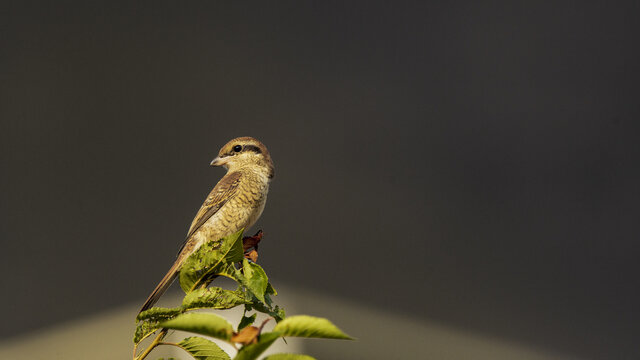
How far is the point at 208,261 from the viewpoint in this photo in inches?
29.6

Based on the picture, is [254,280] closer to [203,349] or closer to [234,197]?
[203,349]

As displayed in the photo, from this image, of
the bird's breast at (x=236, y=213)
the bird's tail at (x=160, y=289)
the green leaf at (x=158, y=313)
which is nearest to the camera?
the green leaf at (x=158, y=313)

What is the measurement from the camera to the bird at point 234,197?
109 cm

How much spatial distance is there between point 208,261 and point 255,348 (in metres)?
0.24

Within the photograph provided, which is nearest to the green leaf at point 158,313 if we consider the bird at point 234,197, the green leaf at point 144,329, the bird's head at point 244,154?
the green leaf at point 144,329

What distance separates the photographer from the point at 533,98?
2.40 m

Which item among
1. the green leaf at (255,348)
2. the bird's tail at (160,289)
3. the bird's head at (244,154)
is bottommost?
the green leaf at (255,348)

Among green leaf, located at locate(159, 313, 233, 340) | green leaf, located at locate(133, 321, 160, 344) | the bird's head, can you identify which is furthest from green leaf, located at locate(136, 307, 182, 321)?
the bird's head

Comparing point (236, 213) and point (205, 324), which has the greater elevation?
point (236, 213)

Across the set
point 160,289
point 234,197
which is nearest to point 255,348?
point 160,289

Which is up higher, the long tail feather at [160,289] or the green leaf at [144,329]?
the long tail feather at [160,289]

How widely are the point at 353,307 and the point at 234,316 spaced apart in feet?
1.72

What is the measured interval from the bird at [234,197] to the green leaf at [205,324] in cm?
53

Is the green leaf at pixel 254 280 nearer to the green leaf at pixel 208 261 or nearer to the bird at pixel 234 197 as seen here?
the green leaf at pixel 208 261
